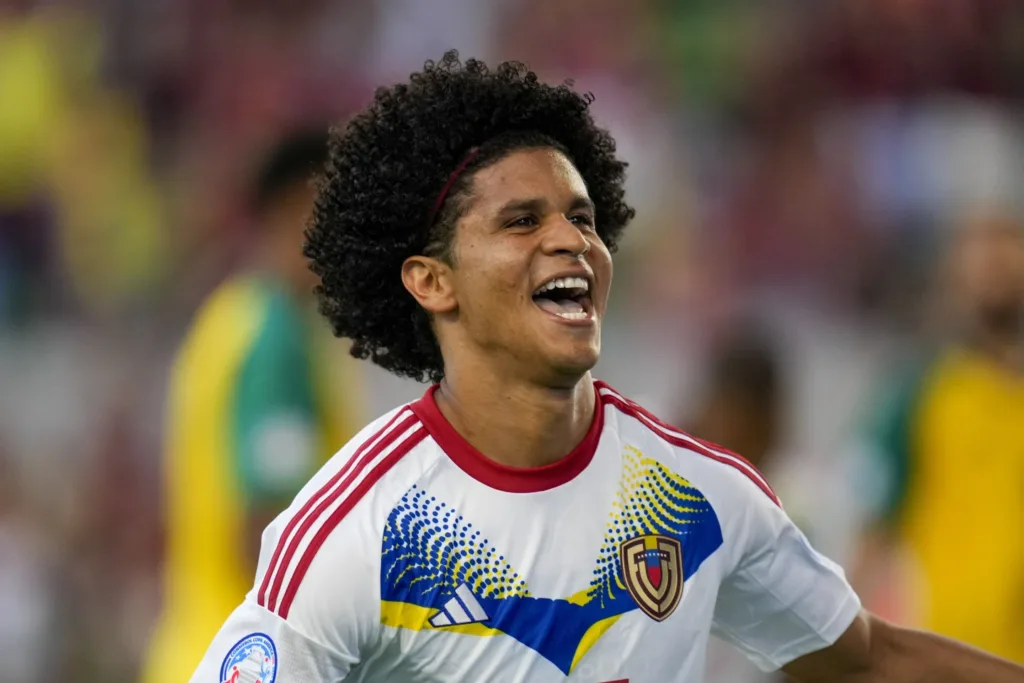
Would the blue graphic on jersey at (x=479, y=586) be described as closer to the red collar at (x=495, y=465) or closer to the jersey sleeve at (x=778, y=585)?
the red collar at (x=495, y=465)

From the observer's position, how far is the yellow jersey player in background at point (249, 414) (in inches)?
→ 178

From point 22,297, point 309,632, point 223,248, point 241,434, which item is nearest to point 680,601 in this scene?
point 309,632

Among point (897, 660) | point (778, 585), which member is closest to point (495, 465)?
point (778, 585)

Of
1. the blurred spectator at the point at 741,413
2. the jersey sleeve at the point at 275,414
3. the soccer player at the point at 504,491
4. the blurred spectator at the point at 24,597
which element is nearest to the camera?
the soccer player at the point at 504,491

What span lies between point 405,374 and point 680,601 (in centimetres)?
79

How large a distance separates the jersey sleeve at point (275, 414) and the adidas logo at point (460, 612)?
1908 mm

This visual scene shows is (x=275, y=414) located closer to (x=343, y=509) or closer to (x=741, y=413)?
(x=741, y=413)

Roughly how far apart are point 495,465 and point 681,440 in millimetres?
414

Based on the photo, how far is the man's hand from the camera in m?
2.97

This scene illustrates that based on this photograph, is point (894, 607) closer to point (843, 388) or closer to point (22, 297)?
point (843, 388)

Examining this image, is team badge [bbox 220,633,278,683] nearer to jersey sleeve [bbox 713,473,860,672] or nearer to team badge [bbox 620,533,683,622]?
team badge [bbox 620,533,683,622]

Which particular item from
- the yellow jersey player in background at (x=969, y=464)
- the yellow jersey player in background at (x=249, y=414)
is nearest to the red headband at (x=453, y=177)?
the yellow jersey player in background at (x=249, y=414)

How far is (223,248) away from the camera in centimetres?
742

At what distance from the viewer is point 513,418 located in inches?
111
